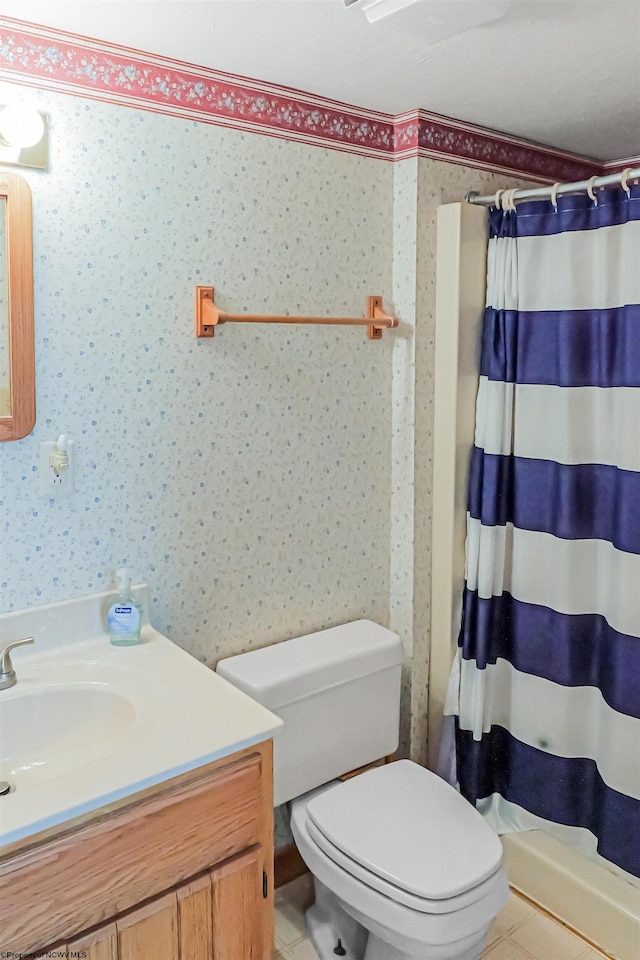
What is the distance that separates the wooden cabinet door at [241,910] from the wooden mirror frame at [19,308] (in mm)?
973

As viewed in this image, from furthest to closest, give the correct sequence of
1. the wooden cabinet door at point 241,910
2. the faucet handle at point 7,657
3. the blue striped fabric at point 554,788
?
1. the blue striped fabric at point 554,788
2. the faucet handle at point 7,657
3. the wooden cabinet door at point 241,910

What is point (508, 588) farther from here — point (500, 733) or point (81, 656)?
point (81, 656)

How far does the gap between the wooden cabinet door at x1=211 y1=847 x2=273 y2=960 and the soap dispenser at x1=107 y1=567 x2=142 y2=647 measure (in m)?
0.55

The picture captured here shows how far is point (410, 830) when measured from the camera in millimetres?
1796

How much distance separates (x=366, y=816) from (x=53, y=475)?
108 cm

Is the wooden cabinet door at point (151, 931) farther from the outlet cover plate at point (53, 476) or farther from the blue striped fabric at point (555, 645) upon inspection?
the blue striped fabric at point (555, 645)

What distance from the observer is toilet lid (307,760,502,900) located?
65.5 inches

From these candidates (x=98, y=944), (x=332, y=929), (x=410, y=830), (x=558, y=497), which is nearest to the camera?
(x=98, y=944)

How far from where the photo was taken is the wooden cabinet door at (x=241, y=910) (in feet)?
4.81

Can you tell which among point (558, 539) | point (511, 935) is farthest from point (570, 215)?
point (511, 935)

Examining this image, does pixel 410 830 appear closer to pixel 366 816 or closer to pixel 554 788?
pixel 366 816

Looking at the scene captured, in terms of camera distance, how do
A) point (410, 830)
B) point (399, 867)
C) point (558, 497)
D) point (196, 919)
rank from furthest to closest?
point (558, 497) → point (410, 830) → point (399, 867) → point (196, 919)

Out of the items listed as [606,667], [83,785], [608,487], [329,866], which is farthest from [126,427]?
[606,667]

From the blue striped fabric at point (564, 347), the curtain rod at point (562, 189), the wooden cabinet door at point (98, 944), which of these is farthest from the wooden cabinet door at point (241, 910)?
the curtain rod at point (562, 189)
